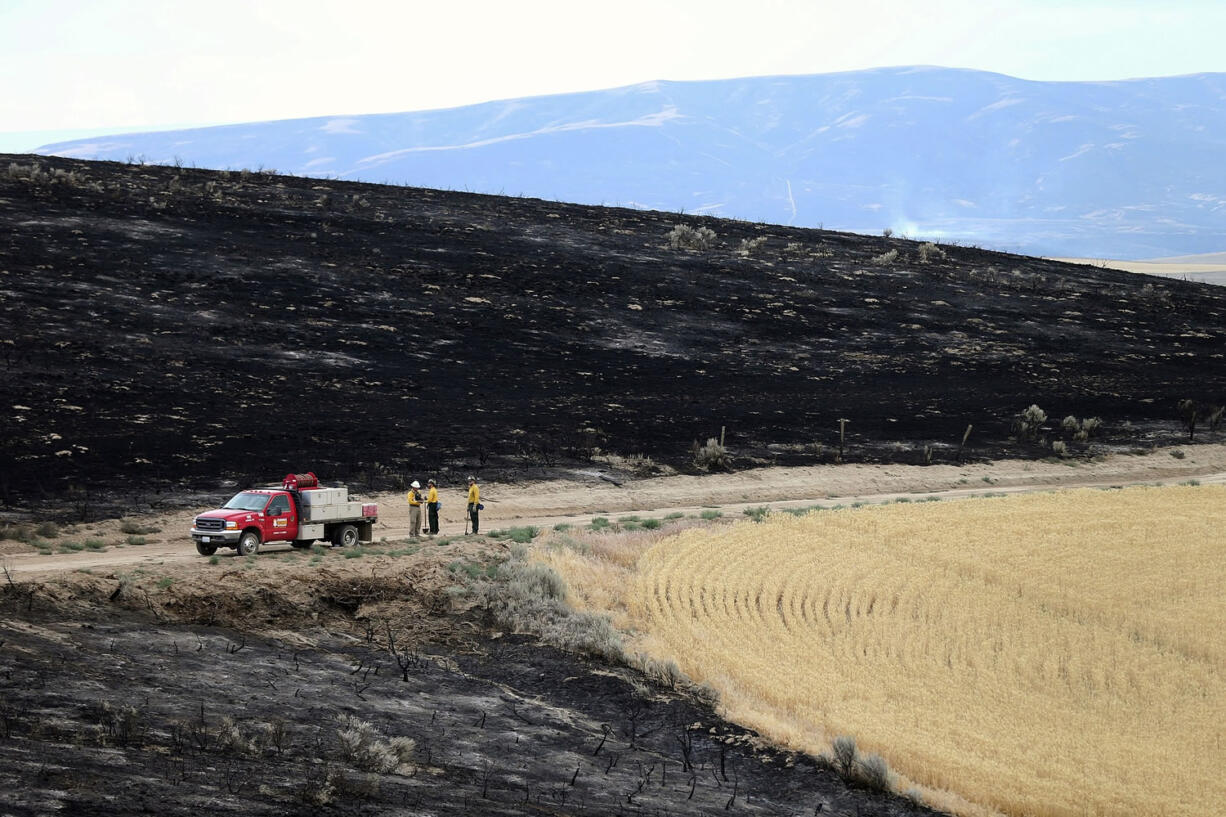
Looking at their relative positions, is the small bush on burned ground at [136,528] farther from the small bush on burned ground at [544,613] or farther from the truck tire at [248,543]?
the small bush on burned ground at [544,613]

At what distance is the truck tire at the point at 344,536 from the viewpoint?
106ft

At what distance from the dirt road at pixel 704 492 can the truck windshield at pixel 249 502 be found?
1241 millimetres

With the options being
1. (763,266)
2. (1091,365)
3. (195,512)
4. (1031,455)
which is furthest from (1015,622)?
(763,266)

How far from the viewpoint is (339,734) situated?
17.0m

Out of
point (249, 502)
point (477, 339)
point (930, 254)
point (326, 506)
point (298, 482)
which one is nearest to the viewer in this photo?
point (249, 502)

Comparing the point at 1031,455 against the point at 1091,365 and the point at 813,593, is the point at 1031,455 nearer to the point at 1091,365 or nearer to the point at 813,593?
the point at 1091,365

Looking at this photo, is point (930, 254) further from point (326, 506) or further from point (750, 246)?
point (326, 506)

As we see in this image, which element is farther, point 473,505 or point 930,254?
point 930,254

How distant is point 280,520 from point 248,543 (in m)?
1.13

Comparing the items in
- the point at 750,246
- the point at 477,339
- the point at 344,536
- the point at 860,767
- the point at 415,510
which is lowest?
the point at 860,767

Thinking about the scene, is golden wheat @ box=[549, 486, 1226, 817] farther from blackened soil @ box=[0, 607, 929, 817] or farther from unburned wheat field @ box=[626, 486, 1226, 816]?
blackened soil @ box=[0, 607, 929, 817]

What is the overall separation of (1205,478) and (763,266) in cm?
3733

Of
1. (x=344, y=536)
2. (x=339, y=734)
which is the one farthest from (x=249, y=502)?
(x=339, y=734)

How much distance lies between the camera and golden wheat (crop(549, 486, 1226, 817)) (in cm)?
1786
